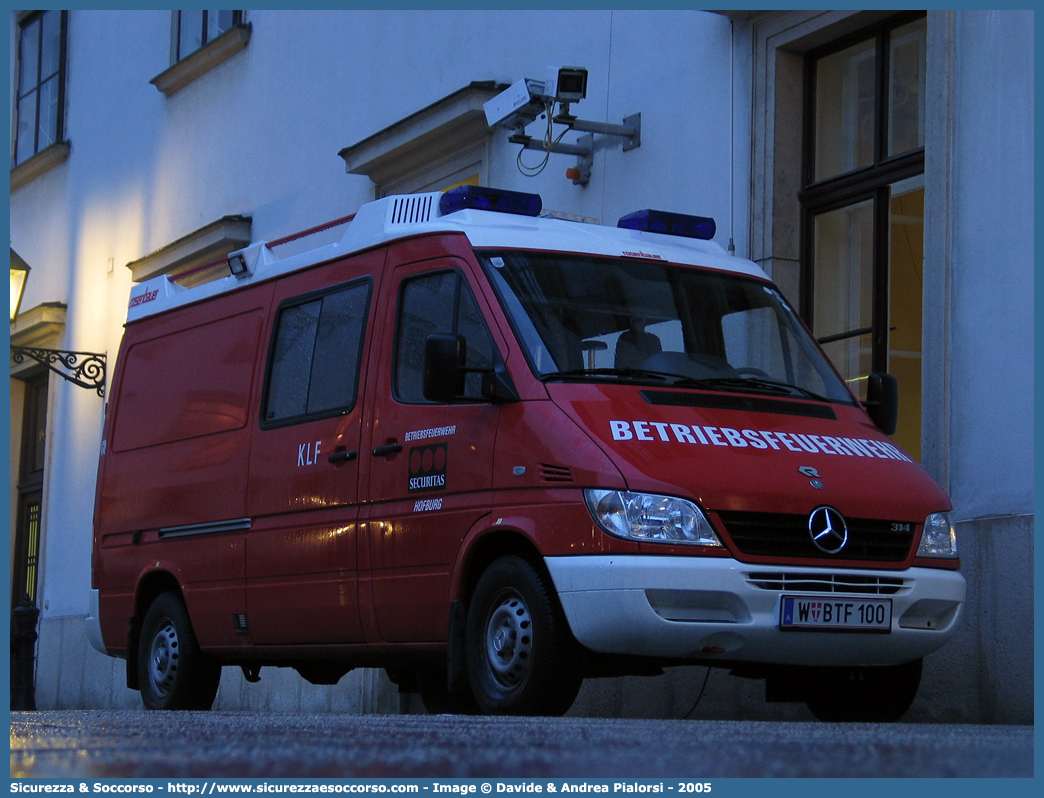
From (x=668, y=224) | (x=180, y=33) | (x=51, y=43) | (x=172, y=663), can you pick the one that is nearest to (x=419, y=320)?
(x=668, y=224)

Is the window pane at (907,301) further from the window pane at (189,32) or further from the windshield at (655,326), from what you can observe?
the window pane at (189,32)

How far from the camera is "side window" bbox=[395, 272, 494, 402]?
300 inches

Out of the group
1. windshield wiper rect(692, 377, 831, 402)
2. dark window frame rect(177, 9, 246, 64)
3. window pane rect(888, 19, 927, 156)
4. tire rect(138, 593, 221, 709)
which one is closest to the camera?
windshield wiper rect(692, 377, 831, 402)

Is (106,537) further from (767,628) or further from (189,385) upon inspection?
(767,628)

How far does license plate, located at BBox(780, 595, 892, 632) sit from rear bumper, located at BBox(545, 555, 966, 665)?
0.08ft

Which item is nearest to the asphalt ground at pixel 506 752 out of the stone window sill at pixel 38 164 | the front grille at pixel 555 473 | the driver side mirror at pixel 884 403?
the front grille at pixel 555 473

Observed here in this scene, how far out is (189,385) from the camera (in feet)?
33.0

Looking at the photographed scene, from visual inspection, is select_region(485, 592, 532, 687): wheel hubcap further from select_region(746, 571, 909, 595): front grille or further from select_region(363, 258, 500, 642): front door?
select_region(746, 571, 909, 595): front grille

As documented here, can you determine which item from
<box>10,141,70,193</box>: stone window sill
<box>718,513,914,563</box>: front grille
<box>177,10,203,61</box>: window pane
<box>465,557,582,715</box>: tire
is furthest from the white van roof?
<box>10,141,70,193</box>: stone window sill

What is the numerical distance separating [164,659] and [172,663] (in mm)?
143

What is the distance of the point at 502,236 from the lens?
790 cm

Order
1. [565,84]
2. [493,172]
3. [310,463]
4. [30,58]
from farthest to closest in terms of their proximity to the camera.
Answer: [30,58] < [493,172] < [565,84] < [310,463]

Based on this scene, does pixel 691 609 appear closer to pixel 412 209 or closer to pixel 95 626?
pixel 412 209

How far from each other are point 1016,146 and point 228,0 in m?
10.0
